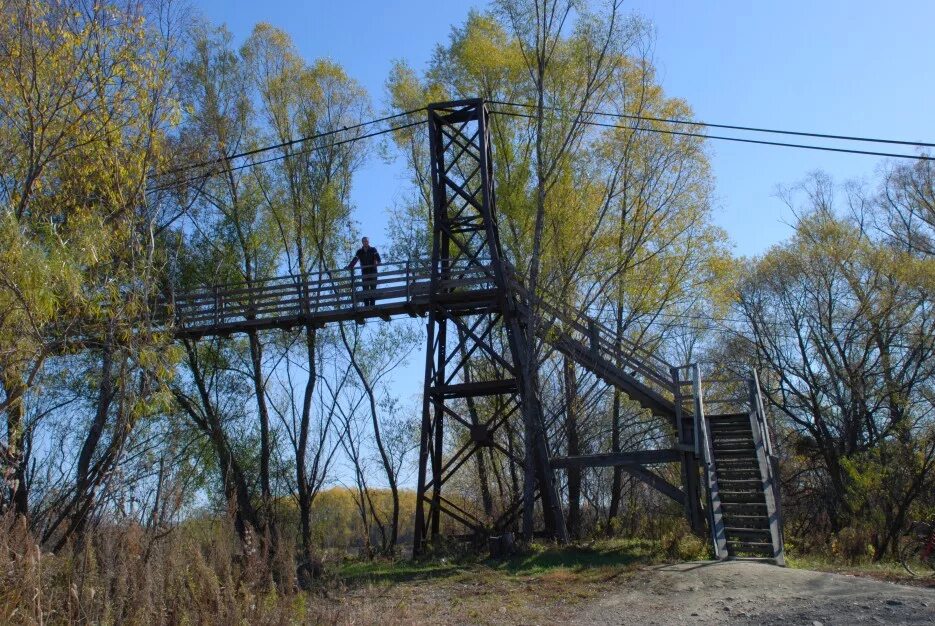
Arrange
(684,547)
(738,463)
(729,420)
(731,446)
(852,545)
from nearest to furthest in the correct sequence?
(684,547) < (738,463) < (731,446) < (729,420) < (852,545)

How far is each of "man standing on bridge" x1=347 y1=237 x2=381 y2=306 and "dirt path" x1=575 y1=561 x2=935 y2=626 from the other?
8930 millimetres

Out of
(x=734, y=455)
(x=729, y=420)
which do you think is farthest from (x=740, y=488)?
(x=729, y=420)

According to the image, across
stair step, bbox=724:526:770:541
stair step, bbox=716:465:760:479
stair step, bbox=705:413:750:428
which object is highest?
stair step, bbox=705:413:750:428

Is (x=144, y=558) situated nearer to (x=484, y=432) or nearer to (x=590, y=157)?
(x=484, y=432)

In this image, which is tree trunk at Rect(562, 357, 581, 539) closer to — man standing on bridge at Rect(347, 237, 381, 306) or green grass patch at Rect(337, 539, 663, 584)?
green grass patch at Rect(337, 539, 663, 584)

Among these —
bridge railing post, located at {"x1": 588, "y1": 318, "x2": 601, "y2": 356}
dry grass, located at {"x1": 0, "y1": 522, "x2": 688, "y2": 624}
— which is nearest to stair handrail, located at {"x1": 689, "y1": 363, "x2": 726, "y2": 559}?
bridge railing post, located at {"x1": 588, "y1": 318, "x2": 601, "y2": 356}

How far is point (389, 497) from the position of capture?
1152 inches

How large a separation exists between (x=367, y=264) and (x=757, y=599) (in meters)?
11.8

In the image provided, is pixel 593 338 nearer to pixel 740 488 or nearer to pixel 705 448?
pixel 705 448

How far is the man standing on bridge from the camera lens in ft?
58.4

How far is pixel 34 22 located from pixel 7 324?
3.56 m

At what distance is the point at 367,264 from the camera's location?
1875cm

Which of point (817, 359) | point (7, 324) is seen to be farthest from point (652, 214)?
point (7, 324)

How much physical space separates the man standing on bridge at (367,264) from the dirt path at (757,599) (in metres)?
8.93
